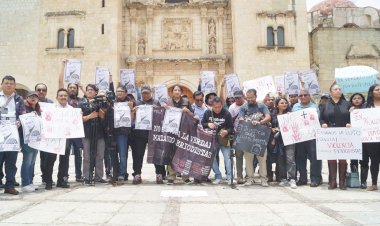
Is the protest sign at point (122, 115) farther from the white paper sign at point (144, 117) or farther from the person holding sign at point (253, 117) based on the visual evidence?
the person holding sign at point (253, 117)

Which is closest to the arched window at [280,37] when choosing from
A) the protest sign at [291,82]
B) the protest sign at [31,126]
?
the protest sign at [291,82]

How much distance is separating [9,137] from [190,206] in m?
3.23

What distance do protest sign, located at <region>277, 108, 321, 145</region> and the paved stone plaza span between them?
0.98 m

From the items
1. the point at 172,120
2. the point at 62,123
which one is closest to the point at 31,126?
the point at 62,123

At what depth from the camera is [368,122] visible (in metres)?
6.21

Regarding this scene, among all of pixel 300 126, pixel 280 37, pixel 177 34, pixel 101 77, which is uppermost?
pixel 177 34

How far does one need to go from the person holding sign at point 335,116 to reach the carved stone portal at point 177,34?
46.0 feet

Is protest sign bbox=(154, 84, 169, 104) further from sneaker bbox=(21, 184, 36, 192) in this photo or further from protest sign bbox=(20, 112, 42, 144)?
sneaker bbox=(21, 184, 36, 192)

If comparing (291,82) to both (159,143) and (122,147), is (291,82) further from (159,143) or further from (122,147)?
(122,147)

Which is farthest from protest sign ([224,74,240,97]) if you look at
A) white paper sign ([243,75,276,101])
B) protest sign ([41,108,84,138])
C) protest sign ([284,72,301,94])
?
protest sign ([41,108,84,138])

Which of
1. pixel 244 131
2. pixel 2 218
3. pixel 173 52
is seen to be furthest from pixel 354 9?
pixel 2 218

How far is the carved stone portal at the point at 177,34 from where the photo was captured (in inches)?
786

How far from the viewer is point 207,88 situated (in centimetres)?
934

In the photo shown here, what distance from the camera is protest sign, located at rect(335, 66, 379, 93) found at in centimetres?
816
